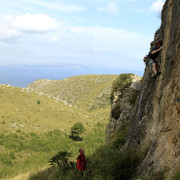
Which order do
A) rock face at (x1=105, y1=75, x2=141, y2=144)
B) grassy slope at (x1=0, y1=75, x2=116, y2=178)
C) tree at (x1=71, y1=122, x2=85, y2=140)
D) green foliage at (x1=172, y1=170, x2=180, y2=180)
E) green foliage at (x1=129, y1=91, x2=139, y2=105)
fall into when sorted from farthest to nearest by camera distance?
1. tree at (x1=71, y1=122, x2=85, y2=140)
2. grassy slope at (x1=0, y1=75, x2=116, y2=178)
3. green foliage at (x1=129, y1=91, x2=139, y2=105)
4. rock face at (x1=105, y1=75, x2=141, y2=144)
5. green foliage at (x1=172, y1=170, x2=180, y2=180)

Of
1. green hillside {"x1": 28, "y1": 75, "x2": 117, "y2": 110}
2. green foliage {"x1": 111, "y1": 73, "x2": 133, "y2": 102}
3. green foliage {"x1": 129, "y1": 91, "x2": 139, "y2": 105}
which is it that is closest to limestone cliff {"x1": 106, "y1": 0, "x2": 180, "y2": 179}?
green foliage {"x1": 129, "y1": 91, "x2": 139, "y2": 105}

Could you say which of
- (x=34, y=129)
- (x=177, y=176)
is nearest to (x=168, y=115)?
(x=177, y=176)

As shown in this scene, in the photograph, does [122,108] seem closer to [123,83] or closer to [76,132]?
[123,83]

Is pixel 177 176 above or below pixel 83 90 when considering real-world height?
above

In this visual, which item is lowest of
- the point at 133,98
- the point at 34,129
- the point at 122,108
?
the point at 34,129

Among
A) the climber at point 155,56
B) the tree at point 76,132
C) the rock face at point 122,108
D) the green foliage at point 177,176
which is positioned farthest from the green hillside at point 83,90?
the green foliage at point 177,176

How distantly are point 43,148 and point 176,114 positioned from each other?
27104mm

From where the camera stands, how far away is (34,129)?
3612 centimetres

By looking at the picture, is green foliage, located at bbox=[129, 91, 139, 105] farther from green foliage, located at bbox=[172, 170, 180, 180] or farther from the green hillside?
the green hillside

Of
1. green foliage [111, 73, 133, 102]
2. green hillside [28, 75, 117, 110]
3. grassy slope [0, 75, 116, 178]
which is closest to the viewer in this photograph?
green foliage [111, 73, 133, 102]

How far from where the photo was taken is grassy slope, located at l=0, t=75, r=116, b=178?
25297 mm

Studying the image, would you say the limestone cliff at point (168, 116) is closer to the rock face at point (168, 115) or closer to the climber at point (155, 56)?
the rock face at point (168, 115)

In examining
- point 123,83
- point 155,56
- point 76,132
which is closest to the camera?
point 155,56

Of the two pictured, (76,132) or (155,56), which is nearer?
(155,56)
